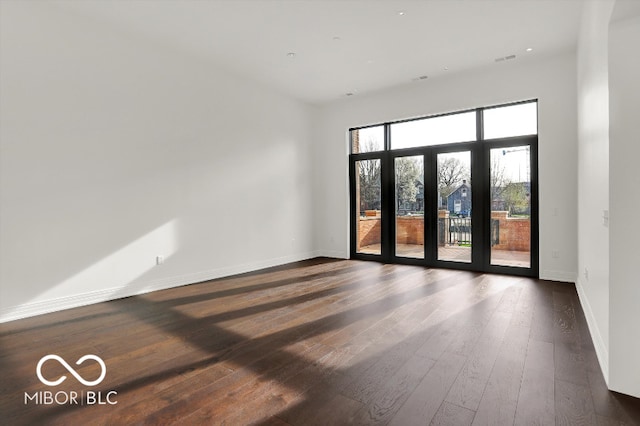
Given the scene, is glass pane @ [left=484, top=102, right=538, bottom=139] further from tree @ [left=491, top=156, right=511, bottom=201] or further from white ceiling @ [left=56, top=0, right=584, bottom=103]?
white ceiling @ [left=56, top=0, right=584, bottom=103]

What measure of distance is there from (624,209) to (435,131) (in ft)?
14.3

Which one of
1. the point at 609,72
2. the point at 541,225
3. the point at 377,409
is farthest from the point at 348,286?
the point at 609,72

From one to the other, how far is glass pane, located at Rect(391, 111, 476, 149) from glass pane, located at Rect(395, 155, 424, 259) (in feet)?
1.08

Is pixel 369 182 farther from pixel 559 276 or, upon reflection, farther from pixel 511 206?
pixel 559 276

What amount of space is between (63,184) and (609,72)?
4967 millimetres

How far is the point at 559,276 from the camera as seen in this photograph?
16.0 ft

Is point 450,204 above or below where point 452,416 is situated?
above

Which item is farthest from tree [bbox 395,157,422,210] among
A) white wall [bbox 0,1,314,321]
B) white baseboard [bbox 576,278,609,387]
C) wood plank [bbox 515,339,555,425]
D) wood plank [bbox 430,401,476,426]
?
wood plank [bbox 430,401,476,426]

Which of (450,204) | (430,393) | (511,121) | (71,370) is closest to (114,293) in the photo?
(71,370)

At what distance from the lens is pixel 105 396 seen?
6.52 ft

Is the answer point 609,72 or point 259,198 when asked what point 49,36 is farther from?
point 609,72

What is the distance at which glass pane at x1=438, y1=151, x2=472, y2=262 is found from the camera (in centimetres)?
573

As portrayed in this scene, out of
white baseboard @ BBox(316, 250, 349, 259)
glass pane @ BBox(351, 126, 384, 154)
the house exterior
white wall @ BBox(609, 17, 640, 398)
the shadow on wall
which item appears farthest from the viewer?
white baseboard @ BBox(316, 250, 349, 259)

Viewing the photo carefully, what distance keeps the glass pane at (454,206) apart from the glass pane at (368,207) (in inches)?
49.1
